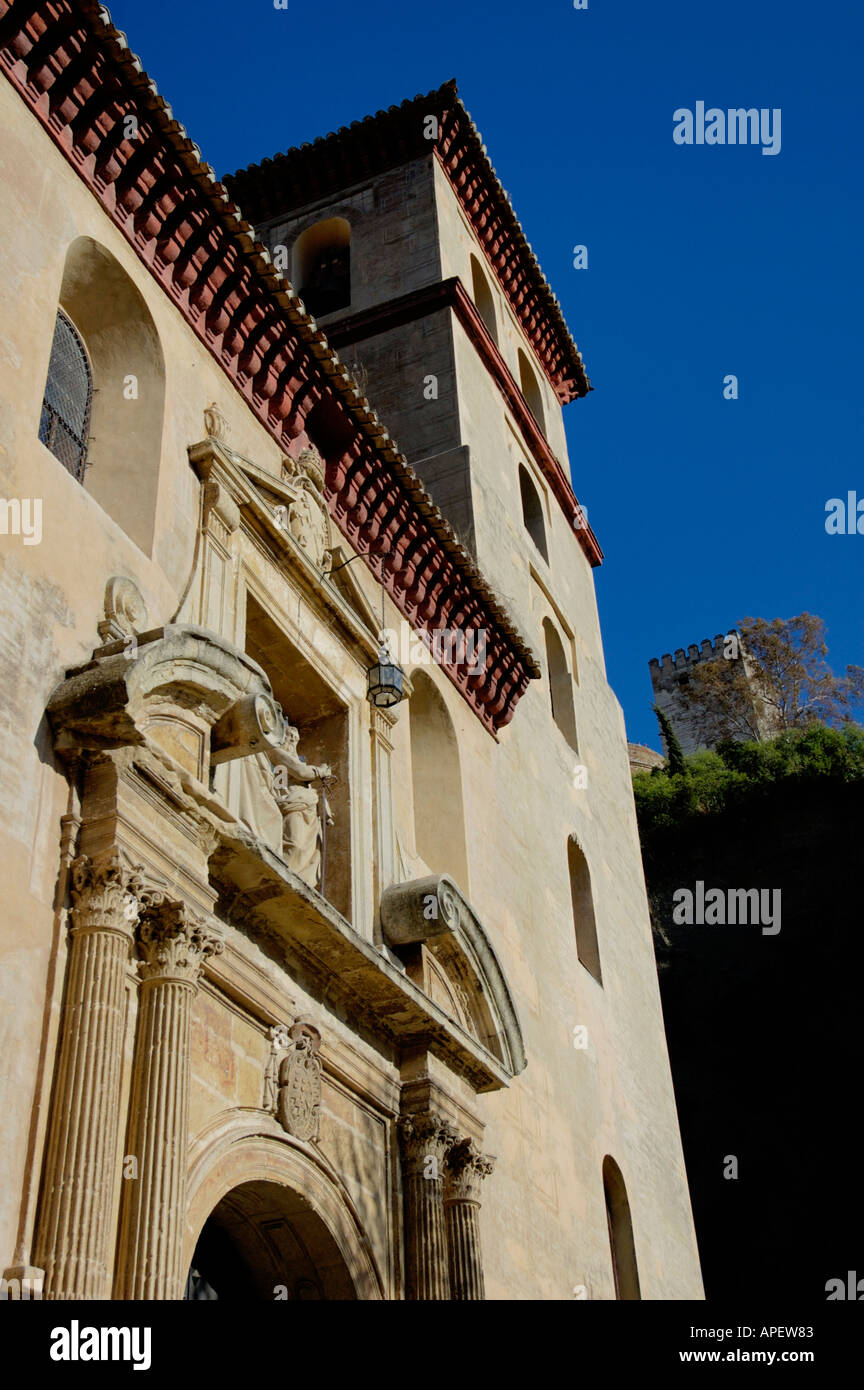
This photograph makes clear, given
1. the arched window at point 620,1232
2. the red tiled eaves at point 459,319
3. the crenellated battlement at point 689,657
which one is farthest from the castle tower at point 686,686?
the arched window at point 620,1232

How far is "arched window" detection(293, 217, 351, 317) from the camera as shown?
800 inches

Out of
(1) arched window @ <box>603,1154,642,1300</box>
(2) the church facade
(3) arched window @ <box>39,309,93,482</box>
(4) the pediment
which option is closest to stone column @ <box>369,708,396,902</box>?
(2) the church facade

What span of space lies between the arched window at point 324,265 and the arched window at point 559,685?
209 inches

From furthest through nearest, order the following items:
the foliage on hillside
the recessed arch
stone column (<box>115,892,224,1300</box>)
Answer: the foliage on hillside
the recessed arch
stone column (<box>115,892,224,1300</box>)

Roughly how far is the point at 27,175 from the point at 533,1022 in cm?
810

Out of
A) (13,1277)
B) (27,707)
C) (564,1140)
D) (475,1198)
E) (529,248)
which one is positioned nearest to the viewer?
(13,1277)

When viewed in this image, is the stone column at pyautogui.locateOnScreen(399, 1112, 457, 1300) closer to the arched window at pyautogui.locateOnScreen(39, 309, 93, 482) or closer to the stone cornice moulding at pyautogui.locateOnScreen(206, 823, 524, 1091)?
the stone cornice moulding at pyautogui.locateOnScreen(206, 823, 524, 1091)

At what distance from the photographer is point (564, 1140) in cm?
1321

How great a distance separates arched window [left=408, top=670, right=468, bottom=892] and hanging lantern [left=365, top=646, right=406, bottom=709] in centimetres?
180

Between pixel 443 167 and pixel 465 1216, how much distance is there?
576 inches

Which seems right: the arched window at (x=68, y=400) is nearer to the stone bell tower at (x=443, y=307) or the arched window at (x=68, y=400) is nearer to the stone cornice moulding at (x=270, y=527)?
the stone cornice moulding at (x=270, y=527)

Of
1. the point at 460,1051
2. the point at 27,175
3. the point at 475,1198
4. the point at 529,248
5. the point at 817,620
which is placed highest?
the point at 817,620
